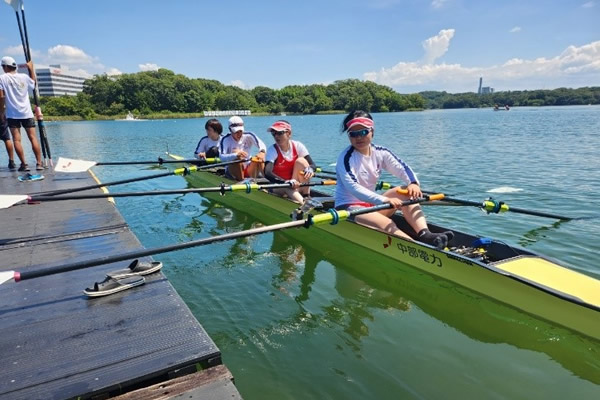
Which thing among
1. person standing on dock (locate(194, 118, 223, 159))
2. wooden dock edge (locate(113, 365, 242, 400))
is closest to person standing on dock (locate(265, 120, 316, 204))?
person standing on dock (locate(194, 118, 223, 159))

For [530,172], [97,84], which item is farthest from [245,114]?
[530,172]

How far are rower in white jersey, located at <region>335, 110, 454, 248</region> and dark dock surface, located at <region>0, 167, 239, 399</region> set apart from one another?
3.37 meters

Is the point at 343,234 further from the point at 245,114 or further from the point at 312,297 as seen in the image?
the point at 245,114

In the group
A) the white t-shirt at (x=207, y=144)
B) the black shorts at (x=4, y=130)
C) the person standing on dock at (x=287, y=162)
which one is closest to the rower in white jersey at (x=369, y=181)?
the person standing on dock at (x=287, y=162)

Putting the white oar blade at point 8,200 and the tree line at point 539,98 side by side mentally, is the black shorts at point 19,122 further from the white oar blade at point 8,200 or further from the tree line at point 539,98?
the tree line at point 539,98

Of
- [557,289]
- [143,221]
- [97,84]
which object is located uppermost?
[97,84]

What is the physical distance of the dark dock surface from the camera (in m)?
2.75

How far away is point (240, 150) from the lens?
36.4ft

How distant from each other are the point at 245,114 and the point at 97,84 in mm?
42877

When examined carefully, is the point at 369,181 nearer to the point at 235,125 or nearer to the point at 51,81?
the point at 235,125

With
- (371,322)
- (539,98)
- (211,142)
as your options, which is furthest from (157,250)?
(539,98)

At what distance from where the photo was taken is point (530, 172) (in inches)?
591

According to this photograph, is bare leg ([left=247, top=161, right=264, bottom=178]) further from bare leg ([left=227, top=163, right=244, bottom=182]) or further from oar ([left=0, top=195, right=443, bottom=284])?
oar ([left=0, top=195, right=443, bottom=284])

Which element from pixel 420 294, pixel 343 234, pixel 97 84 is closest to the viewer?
pixel 420 294
